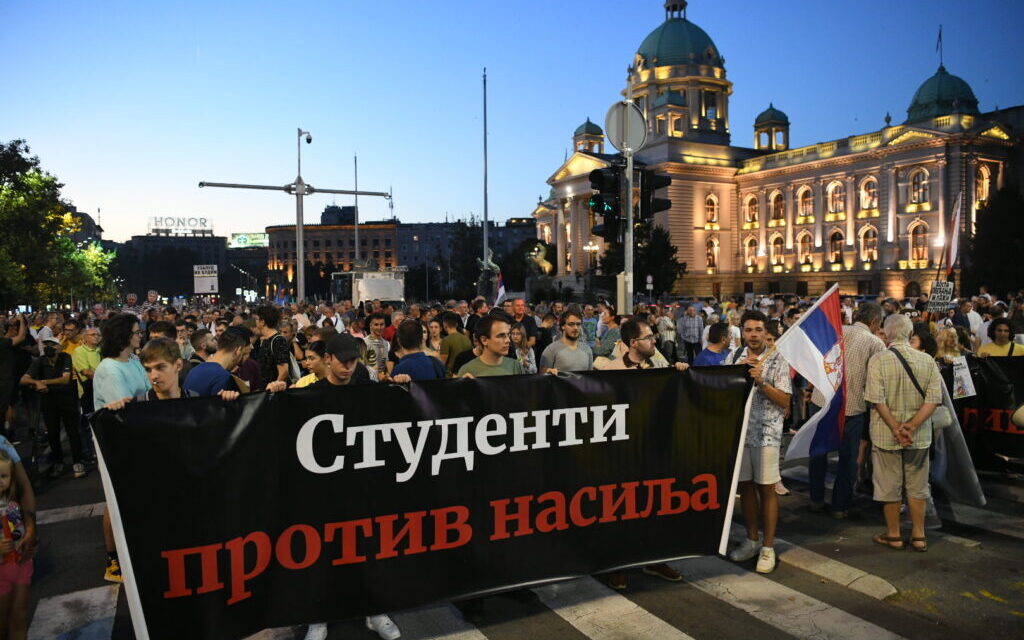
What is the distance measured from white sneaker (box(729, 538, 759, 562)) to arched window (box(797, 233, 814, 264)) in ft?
227

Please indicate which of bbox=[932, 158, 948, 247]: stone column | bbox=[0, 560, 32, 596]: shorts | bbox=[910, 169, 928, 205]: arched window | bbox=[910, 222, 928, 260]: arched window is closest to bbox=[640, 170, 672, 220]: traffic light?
bbox=[0, 560, 32, 596]: shorts

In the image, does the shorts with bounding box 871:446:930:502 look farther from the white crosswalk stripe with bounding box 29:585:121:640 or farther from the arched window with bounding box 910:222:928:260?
the arched window with bounding box 910:222:928:260

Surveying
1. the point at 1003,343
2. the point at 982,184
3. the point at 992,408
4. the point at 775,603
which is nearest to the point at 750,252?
the point at 982,184

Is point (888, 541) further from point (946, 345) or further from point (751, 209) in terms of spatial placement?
point (751, 209)

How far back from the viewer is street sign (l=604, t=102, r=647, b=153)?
10469 millimetres

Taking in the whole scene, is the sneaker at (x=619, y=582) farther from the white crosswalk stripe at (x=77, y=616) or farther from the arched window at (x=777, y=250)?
the arched window at (x=777, y=250)

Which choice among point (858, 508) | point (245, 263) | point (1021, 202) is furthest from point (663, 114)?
point (245, 263)

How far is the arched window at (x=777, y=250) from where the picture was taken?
242ft

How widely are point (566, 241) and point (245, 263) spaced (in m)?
114

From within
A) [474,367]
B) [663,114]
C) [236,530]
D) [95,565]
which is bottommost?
[95,565]

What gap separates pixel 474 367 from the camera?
18.4ft

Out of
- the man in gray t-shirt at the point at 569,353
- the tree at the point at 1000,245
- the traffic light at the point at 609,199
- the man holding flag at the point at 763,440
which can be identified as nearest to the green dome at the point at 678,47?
the tree at the point at 1000,245

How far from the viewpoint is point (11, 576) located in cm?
381

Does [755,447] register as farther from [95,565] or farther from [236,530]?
[95,565]
